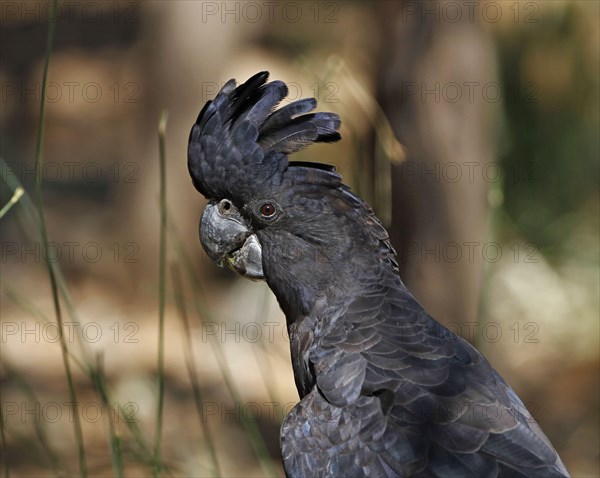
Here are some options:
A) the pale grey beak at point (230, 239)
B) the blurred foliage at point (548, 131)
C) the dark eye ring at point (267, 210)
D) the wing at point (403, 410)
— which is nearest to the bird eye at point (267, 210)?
the dark eye ring at point (267, 210)

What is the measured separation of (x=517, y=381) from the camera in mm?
6953

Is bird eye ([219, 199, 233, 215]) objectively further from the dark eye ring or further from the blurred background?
the blurred background

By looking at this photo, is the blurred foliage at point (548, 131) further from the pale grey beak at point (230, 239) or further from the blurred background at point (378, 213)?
the pale grey beak at point (230, 239)

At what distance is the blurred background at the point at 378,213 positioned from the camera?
444 cm

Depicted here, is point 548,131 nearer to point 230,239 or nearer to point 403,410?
point 230,239

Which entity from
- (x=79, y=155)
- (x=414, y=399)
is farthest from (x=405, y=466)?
(x=79, y=155)

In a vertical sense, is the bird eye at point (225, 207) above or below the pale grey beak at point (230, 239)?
above

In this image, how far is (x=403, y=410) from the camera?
8.16ft

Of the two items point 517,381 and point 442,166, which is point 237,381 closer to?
point 517,381

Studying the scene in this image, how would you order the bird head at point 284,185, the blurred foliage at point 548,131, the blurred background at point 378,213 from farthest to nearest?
the blurred foliage at point 548,131
the blurred background at point 378,213
the bird head at point 284,185

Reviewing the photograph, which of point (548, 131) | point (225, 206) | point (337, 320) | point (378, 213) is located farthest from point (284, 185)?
point (548, 131)

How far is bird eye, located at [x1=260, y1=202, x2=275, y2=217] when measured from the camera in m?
2.88

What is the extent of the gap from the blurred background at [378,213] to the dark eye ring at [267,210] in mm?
468

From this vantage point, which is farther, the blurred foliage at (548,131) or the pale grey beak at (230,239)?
the blurred foliage at (548,131)
